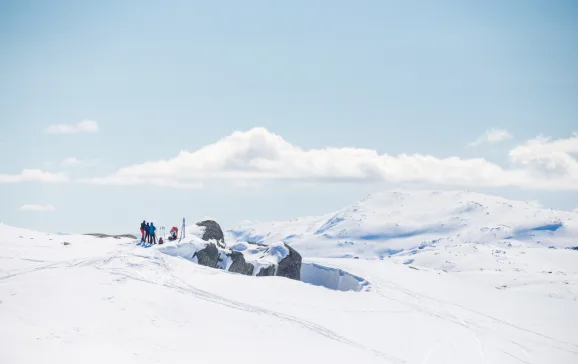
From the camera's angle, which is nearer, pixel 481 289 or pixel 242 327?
pixel 242 327

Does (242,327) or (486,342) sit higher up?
(242,327)

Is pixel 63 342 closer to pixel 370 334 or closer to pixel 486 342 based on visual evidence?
pixel 370 334

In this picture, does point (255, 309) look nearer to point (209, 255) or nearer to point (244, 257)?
point (209, 255)

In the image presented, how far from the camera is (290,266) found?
5319 cm

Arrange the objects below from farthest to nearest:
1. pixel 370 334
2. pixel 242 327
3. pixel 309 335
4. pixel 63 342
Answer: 1. pixel 370 334
2. pixel 309 335
3. pixel 242 327
4. pixel 63 342

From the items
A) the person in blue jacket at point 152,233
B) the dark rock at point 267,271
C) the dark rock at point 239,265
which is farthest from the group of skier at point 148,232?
the dark rock at point 267,271

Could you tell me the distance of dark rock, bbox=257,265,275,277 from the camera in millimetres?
49719

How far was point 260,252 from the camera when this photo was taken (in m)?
54.2

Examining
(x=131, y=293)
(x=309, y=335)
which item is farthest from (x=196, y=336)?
(x=309, y=335)

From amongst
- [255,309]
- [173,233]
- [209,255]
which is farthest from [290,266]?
[255,309]

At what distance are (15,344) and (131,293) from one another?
336 inches

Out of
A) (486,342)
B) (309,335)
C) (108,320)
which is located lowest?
(486,342)

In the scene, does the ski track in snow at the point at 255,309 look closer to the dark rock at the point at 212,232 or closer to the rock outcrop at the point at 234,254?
the rock outcrop at the point at 234,254

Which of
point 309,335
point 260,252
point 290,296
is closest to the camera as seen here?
point 309,335
